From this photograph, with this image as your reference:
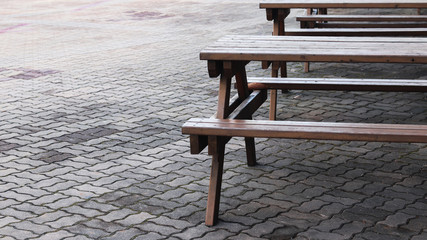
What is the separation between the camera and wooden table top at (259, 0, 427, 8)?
6574 millimetres

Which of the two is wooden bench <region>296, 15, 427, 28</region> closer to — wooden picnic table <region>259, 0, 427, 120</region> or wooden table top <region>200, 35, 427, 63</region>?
wooden picnic table <region>259, 0, 427, 120</region>

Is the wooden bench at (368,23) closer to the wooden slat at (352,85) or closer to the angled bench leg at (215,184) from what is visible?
the wooden slat at (352,85)

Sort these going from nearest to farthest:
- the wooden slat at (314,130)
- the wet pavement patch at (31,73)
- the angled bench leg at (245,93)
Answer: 1. the wooden slat at (314,130)
2. the angled bench leg at (245,93)
3. the wet pavement patch at (31,73)

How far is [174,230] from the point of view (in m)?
3.80

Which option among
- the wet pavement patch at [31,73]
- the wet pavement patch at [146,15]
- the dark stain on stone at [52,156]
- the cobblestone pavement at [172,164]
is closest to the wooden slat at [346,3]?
the cobblestone pavement at [172,164]

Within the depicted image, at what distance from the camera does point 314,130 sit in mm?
3682

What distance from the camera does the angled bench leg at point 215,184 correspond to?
3855 mm

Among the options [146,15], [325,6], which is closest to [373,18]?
[325,6]

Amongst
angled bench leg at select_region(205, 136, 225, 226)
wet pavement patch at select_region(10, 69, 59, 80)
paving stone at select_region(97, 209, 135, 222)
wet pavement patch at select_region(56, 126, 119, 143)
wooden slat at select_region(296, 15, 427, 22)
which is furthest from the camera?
wet pavement patch at select_region(10, 69, 59, 80)

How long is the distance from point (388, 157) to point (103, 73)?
4.77 metres

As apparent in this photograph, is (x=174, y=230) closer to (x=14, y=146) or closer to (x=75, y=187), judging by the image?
(x=75, y=187)

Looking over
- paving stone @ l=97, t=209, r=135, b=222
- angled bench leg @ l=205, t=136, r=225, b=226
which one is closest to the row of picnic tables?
angled bench leg @ l=205, t=136, r=225, b=226

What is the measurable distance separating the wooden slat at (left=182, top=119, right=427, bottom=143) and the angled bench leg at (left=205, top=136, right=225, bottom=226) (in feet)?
0.34

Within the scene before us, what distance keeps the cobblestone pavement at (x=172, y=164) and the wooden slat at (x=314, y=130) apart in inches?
21.7
